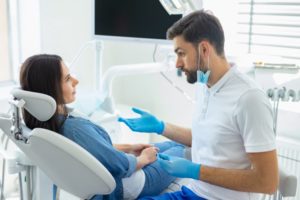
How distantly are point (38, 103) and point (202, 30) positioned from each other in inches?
25.4

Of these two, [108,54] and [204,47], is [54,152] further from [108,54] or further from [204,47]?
[108,54]

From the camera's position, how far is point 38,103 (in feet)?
3.79

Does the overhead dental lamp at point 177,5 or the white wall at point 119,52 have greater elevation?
the overhead dental lamp at point 177,5

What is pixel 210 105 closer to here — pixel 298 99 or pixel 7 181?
pixel 298 99

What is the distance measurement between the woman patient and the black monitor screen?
0.78 meters

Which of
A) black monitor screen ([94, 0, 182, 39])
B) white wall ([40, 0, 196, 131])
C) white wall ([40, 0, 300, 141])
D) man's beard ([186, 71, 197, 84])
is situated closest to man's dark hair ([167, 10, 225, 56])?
man's beard ([186, 71, 197, 84])

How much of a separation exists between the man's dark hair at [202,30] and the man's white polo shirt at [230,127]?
0.39 feet

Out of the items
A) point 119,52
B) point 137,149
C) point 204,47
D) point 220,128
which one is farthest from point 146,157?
point 119,52

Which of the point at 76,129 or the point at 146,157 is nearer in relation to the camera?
the point at 76,129

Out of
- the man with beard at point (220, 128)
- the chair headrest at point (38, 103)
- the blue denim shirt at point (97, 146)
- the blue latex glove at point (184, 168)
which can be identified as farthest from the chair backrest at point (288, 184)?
the chair headrest at point (38, 103)

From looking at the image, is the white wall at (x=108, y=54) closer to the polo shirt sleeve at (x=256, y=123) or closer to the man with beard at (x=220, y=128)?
the man with beard at (x=220, y=128)

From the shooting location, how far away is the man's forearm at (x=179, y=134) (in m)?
1.76

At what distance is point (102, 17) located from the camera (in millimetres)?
2264

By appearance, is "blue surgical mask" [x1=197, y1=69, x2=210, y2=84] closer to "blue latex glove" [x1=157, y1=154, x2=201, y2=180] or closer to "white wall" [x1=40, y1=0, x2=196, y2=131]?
"blue latex glove" [x1=157, y1=154, x2=201, y2=180]
